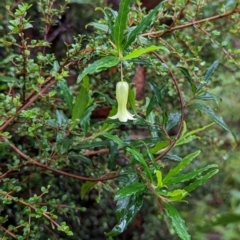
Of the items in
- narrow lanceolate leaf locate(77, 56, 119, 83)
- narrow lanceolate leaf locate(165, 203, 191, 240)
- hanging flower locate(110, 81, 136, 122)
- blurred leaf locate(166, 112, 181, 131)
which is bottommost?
narrow lanceolate leaf locate(165, 203, 191, 240)

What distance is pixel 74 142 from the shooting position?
965mm

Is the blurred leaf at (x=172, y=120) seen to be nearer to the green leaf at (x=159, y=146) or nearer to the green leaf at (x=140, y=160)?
the green leaf at (x=159, y=146)

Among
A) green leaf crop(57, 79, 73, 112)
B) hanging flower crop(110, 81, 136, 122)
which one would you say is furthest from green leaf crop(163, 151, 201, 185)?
green leaf crop(57, 79, 73, 112)

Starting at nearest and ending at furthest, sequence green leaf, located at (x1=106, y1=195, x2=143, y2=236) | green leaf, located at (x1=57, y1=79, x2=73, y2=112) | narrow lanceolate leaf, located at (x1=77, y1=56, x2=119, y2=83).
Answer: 1. narrow lanceolate leaf, located at (x1=77, y1=56, x2=119, y2=83)
2. green leaf, located at (x1=106, y1=195, x2=143, y2=236)
3. green leaf, located at (x1=57, y1=79, x2=73, y2=112)

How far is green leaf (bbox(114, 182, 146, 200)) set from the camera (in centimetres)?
76

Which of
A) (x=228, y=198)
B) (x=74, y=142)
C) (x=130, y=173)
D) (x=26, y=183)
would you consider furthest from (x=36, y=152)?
(x=228, y=198)

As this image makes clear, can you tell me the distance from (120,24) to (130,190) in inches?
9.7

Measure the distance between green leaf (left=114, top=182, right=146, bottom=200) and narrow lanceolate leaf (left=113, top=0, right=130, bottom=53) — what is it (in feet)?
0.67

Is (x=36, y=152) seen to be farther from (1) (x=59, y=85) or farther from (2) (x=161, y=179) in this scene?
(2) (x=161, y=179)

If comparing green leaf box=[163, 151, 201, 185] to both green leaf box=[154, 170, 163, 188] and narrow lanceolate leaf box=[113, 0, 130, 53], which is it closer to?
green leaf box=[154, 170, 163, 188]

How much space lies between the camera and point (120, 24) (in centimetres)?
74

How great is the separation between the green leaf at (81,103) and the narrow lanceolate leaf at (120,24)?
171 millimetres

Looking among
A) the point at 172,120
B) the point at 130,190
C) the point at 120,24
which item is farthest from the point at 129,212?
the point at 120,24

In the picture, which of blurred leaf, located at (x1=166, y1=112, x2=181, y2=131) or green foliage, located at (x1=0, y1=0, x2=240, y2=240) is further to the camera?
blurred leaf, located at (x1=166, y1=112, x2=181, y2=131)
